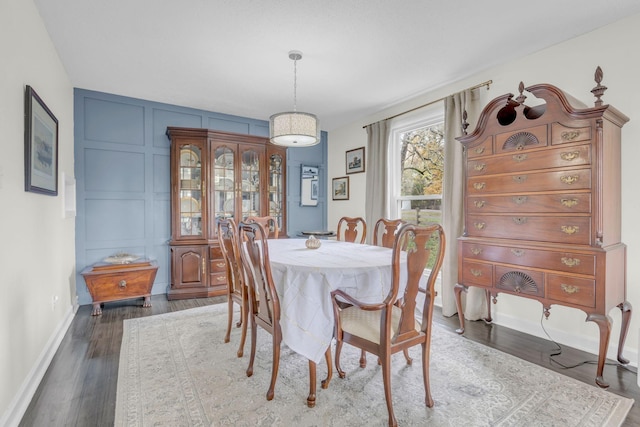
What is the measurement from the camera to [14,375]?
176 centimetres

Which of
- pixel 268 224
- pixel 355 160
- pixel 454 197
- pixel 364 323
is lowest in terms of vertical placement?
pixel 364 323

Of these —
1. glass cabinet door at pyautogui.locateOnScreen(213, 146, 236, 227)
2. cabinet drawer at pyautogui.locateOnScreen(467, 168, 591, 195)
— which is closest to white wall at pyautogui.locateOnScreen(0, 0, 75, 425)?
glass cabinet door at pyautogui.locateOnScreen(213, 146, 236, 227)

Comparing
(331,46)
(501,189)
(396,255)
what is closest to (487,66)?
(501,189)

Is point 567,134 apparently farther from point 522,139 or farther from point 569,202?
point 569,202

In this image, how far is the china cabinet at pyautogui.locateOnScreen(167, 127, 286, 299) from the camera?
4.05 meters

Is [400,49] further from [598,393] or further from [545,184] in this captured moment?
[598,393]

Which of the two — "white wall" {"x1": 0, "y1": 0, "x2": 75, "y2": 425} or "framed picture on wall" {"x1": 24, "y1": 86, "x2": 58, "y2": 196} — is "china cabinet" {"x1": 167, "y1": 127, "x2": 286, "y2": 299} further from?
"framed picture on wall" {"x1": 24, "y1": 86, "x2": 58, "y2": 196}

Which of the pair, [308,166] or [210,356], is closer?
[210,356]

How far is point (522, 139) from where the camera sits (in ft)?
8.08

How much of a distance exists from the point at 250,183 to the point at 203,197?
2.24 ft

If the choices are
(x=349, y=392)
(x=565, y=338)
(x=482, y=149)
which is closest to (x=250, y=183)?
(x=482, y=149)

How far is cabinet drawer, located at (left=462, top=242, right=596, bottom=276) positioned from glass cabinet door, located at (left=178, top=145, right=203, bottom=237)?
324 cm

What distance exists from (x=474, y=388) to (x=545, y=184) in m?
1.52

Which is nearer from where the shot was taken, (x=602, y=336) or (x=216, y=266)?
(x=602, y=336)
